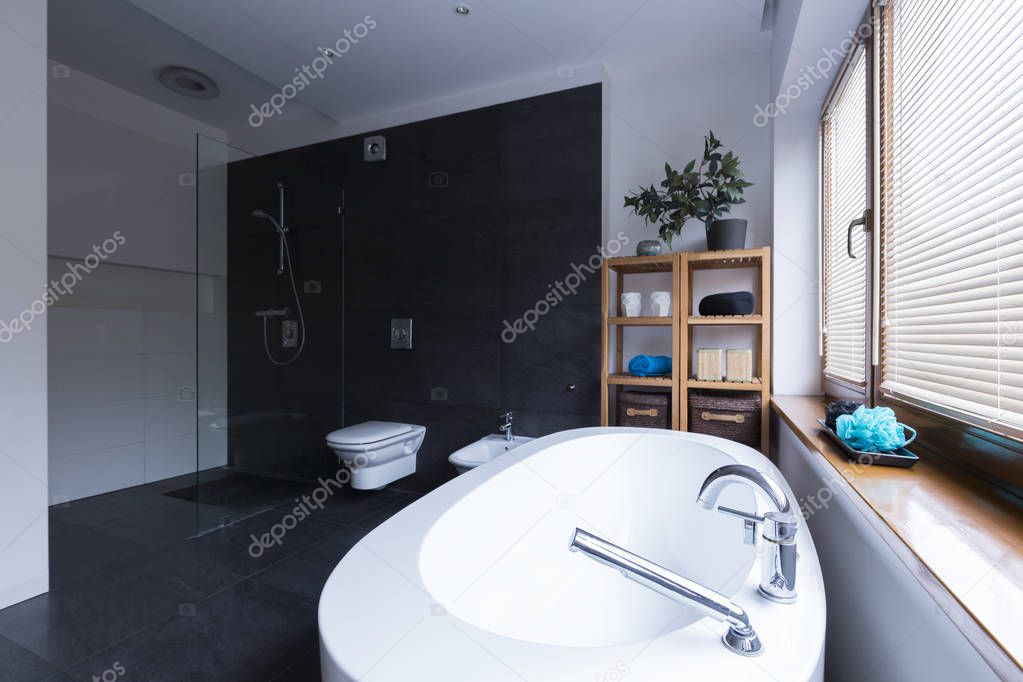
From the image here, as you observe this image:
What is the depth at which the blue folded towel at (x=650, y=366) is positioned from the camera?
2209 millimetres

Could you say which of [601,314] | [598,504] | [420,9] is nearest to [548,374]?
[601,314]

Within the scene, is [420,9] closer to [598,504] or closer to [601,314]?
[601,314]

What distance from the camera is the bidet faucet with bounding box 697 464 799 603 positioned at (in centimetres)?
72

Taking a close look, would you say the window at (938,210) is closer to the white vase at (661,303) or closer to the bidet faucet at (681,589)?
the bidet faucet at (681,589)

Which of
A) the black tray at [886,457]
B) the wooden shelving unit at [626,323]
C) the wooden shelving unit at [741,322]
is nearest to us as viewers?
the black tray at [886,457]

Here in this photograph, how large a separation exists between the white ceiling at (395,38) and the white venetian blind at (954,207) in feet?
3.58

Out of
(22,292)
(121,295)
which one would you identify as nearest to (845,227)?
(22,292)

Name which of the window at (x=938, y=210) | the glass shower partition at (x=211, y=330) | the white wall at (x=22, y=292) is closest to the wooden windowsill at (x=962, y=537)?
the window at (x=938, y=210)

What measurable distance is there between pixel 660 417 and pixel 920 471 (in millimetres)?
1213

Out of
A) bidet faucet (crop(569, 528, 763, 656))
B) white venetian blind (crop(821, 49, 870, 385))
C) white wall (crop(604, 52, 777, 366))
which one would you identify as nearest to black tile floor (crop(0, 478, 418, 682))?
bidet faucet (crop(569, 528, 763, 656))

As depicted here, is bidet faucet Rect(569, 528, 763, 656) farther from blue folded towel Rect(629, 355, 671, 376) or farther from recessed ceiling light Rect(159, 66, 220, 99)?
recessed ceiling light Rect(159, 66, 220, 99)

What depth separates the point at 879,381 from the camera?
1.32 metres

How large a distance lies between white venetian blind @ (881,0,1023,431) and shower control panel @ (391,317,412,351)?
7.52 feet

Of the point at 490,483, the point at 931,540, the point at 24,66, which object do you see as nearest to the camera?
the point at 931,540
